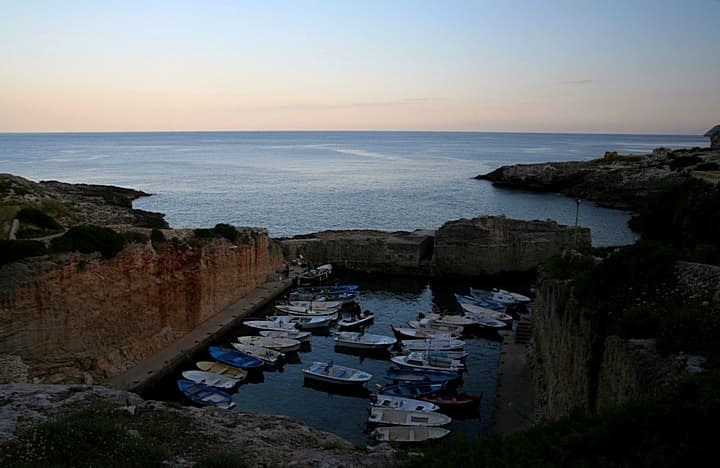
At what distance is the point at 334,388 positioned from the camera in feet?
83.4

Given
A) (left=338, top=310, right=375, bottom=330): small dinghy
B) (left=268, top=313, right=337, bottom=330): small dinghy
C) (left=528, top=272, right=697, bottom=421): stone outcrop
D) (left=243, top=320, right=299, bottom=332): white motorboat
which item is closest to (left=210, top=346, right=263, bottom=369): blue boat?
(left=243, top=320, right=299, bottom=332): white motorboat

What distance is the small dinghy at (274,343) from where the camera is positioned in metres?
29.5

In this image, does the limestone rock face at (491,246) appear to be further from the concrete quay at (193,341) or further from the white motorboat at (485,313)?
the concrete quay at (193,341)

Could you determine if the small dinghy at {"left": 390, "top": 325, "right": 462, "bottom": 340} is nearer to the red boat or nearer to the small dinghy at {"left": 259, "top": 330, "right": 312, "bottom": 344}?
the small dinghy at {"left": 259, "top": 330, "right": 312, "bottom": 344}

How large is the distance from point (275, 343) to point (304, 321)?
4096 millimetres

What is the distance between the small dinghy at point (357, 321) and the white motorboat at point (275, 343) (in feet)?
12.0

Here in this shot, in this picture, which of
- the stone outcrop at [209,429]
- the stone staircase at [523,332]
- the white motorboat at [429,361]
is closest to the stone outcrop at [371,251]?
the stone staircase at [523,332]

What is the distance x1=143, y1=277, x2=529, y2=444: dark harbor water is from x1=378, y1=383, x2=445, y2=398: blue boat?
3.76 ft

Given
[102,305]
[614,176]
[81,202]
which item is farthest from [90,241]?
[614,176]

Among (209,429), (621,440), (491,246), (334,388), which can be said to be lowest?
(334,388)

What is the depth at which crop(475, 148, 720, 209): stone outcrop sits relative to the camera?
70.9 meters

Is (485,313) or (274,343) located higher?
(485,313)

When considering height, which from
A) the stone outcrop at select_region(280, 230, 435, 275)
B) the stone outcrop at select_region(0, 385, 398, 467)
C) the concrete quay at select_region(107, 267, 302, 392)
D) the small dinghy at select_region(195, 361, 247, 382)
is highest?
the stone outcrop at select_region(0, 385, 398, 467)

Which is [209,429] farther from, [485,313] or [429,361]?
[485,313]
